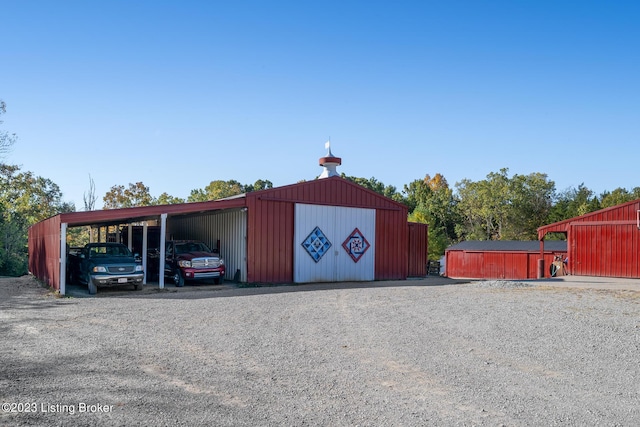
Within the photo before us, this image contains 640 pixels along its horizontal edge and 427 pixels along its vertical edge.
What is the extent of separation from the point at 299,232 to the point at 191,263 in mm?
4559

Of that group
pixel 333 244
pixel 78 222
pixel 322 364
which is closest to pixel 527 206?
pixel 333 244

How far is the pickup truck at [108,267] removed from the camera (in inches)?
615

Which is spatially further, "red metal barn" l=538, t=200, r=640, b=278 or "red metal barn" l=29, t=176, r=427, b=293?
"red metal barn" l=538, t=200, r=640, b=278

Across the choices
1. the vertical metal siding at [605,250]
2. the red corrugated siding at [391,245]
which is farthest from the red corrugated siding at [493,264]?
the red corrugated siding at [391,245]

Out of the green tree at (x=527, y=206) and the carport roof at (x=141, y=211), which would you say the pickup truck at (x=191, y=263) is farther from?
the green tree at (x=527, y=206)

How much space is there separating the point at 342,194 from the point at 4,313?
1295 cm

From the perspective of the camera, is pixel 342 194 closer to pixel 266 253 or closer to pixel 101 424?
pixel 266 253

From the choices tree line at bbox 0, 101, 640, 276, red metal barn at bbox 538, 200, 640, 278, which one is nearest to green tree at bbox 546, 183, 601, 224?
tree line at bbox 0, 101, 640, 276

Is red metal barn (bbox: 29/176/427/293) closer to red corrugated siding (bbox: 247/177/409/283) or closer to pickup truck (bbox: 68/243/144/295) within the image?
red corrugated siding (bbox: 247/177/409/283)

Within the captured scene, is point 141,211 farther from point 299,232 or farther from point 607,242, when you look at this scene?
point 607,242

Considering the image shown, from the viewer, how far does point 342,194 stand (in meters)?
21.7

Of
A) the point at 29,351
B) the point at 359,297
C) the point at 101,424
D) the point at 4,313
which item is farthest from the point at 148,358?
the point at 359,297

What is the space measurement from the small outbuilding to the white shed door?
38 millimetres

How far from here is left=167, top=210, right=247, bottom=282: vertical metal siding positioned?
19688 mm
